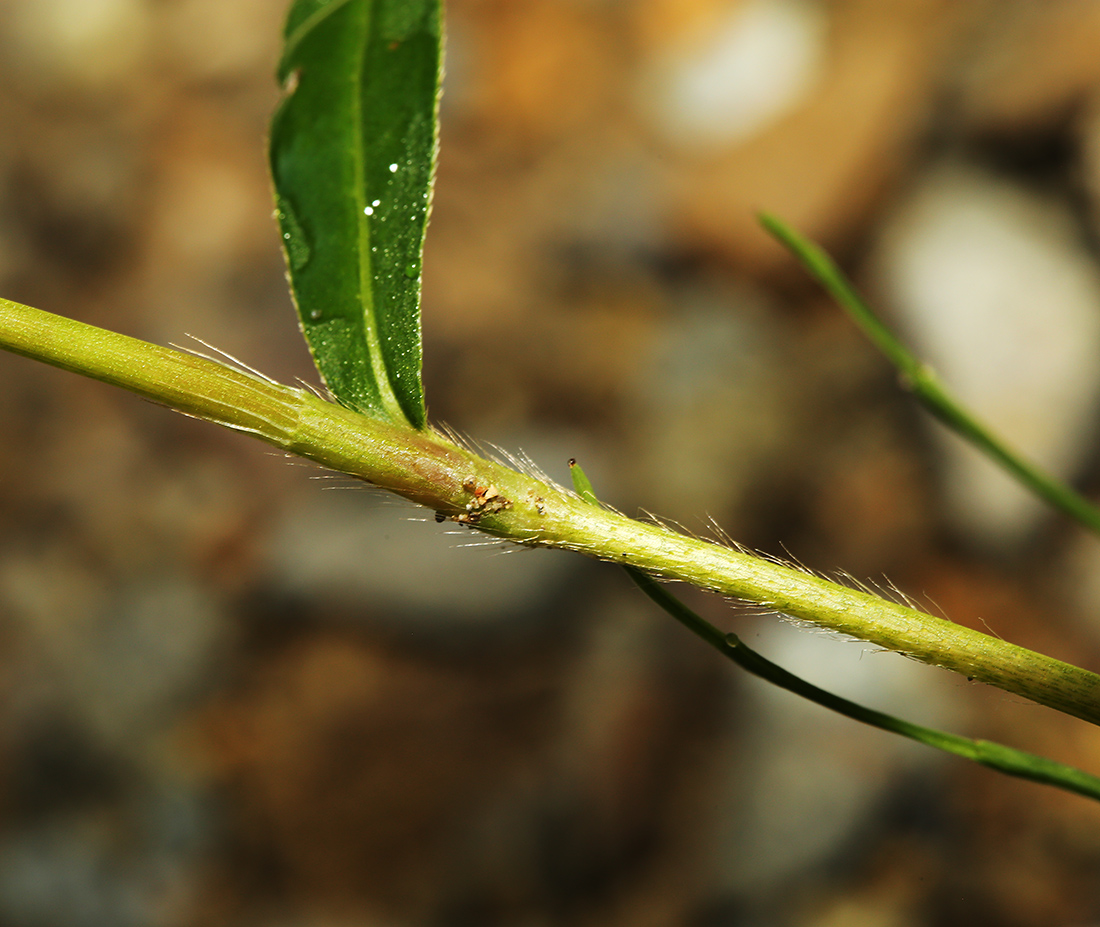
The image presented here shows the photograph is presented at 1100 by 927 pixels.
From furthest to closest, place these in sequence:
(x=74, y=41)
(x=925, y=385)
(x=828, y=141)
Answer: (x=74, y=41) < (x=828, y=141) < (x=925, y=385)

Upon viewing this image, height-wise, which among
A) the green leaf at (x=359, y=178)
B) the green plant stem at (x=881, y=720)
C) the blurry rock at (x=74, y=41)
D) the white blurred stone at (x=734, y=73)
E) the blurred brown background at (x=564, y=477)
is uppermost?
the blurry rock at (x=74, y=41)

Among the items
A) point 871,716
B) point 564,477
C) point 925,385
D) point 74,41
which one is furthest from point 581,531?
point 74,41

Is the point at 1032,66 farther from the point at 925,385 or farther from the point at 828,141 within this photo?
the point at 925,385

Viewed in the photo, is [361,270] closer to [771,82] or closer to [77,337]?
[77,337]

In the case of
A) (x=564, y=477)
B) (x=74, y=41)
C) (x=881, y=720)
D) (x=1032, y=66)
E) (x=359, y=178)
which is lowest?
(x=881, y=720)

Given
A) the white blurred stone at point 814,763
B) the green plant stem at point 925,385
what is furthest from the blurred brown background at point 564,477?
the green plant stem at point 925,385

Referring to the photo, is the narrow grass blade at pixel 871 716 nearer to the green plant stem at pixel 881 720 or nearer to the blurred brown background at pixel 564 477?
the green plant stem at pixel 881 720

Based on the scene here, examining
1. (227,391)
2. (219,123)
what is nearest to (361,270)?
(227,391)
